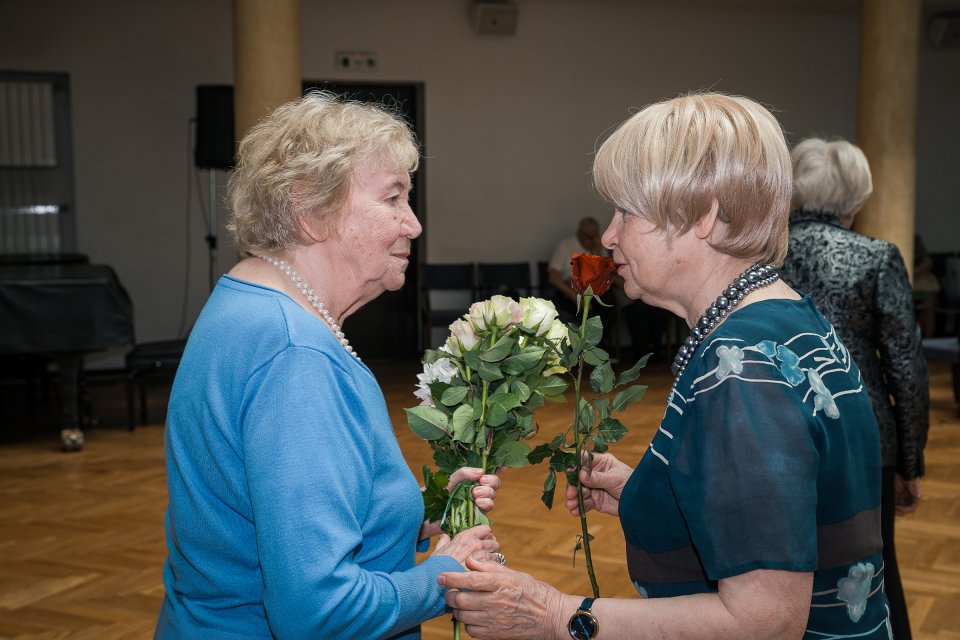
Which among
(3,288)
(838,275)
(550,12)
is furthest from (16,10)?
(838,275)

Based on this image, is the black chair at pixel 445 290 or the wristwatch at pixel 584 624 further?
the black chair at pixel 445 290

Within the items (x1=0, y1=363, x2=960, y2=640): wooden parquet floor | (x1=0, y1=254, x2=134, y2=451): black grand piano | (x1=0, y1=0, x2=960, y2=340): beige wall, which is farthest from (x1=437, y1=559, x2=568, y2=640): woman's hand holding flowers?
(x1=0, y1=0, x2=960, y2=340): beige wall

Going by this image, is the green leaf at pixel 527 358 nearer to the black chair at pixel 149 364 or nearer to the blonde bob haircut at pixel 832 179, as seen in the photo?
the blonde bob haircut at pixel 832 179

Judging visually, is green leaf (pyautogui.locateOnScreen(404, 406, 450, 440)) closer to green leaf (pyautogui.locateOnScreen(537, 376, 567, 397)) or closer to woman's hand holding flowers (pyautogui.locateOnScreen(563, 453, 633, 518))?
green leaf (pyautogui.locateOnScreen(537, 376, 567, 397))

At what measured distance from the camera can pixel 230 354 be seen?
132 cm

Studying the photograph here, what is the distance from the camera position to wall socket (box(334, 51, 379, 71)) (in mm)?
9977

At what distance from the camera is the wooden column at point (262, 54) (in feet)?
20.5

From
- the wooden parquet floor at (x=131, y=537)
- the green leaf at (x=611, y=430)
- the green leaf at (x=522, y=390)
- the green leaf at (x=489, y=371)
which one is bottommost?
the wooden parquet floor at (x=131, y=537)

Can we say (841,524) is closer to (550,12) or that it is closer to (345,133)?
(345,133)

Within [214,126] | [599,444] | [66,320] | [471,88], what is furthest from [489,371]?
[471,88]

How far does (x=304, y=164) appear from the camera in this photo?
4.82 feet

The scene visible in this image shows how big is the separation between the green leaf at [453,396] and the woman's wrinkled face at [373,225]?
8.4 inches

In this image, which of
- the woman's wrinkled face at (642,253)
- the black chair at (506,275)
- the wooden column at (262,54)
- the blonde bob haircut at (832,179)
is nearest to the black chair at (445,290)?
the black chair at (506,275)

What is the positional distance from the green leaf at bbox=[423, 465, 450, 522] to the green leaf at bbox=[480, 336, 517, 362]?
215 mm
